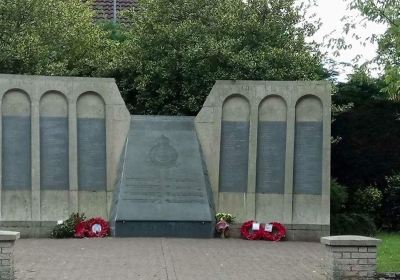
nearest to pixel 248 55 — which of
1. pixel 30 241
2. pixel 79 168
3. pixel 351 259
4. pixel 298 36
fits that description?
pixel 298 36

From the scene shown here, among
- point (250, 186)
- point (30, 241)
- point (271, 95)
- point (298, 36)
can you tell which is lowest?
point (30, 241)

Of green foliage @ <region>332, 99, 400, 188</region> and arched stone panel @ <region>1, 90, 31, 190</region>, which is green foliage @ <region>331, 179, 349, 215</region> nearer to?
green foliage @ <region>332, 99, 400, 188</region>

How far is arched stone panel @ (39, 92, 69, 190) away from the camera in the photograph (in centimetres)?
1780

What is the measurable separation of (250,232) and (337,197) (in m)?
4.19

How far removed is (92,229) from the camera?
1705 cm

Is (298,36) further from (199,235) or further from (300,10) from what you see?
(199,235)

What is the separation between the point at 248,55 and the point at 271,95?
144 inches

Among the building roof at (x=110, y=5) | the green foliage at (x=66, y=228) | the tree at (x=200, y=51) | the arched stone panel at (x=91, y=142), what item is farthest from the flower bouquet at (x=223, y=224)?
the building roof at (x=110, y=5)

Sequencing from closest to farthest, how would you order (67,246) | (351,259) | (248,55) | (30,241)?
(351,259) < (67,246) < (30,241) < (248,55)

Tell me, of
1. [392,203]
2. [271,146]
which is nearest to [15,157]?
[271,146]

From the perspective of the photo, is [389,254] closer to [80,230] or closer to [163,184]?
[163,184]

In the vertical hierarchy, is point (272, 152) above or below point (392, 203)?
above

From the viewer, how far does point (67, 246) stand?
49.6ft

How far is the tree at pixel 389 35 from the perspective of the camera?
1252cm
